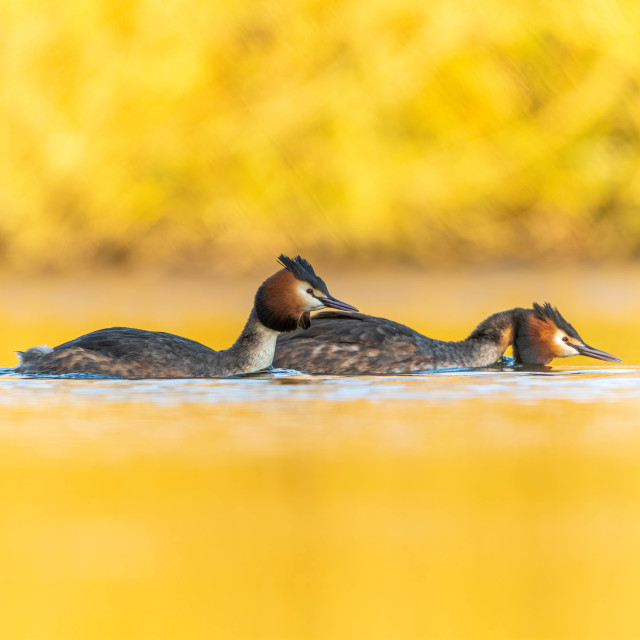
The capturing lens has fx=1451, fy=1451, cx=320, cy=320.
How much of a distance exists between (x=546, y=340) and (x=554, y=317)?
7.9 inches

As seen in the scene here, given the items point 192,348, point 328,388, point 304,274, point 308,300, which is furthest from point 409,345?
point 192,348

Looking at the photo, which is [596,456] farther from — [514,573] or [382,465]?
[514,573]

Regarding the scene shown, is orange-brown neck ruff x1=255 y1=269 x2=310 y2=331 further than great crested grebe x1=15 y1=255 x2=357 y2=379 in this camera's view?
Yes

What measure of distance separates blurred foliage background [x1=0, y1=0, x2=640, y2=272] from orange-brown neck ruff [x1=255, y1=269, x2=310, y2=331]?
29589 mm

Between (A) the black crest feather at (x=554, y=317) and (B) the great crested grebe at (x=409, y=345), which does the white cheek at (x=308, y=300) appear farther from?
(A) the black crest feather at (x=554, y=317)

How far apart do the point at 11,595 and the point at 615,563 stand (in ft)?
6.65

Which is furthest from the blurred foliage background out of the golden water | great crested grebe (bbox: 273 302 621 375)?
the golden water

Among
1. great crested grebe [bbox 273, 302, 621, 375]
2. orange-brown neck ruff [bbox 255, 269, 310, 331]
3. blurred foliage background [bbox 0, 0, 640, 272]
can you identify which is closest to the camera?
orange-brown neck ruff [bbox 255, 269, 310, 331]

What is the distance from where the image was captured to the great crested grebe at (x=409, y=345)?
11203 millimetres

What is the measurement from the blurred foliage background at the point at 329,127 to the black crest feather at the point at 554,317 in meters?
28.6

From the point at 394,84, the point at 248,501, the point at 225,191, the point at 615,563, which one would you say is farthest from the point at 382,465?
the point at 394,84

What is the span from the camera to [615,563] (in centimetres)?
498

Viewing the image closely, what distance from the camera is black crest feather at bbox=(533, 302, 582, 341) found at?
1188 centimetres

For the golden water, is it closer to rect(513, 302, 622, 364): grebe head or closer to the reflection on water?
the reflection on water
